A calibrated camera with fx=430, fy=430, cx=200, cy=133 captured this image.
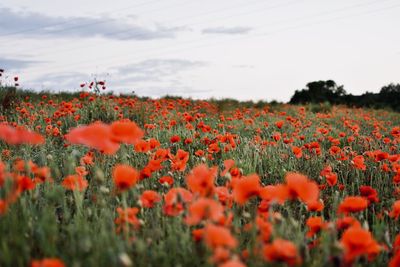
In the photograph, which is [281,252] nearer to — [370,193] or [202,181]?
[202,181]

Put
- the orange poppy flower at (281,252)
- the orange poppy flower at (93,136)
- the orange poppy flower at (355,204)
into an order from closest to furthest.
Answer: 1. the orange poppy flower at (281,252)
2. the orange poppy flower at (93,136)
3. the orange poppy flower at (355,204)

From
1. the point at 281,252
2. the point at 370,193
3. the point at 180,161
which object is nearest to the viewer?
the point at 281,252

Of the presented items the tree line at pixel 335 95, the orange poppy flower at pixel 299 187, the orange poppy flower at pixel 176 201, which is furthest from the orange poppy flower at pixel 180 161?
the tree line at pixel 335 95

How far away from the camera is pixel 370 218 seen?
3.54m

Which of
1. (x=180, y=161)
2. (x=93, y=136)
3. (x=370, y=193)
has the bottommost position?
(x=370, y=193)

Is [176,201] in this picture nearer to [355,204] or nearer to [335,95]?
[355,204]

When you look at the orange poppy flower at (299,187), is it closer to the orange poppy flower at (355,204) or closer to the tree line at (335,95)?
the orange poppy flower at (355,204)

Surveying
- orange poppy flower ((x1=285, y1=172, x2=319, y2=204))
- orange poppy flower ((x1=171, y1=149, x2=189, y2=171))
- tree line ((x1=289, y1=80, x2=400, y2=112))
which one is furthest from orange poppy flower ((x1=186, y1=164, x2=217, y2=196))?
tree line ((x1=289, y1=80, x2=400, y2=112))

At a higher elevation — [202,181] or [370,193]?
[202,181]

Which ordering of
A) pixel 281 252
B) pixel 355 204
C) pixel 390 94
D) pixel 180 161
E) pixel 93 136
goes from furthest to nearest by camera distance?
pixel 390 94, pixel 180 161, pixel 355 204, pixel 93 136, pixel 281 252

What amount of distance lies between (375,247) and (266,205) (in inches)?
23.4

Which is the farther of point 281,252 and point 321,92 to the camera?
point 321,92

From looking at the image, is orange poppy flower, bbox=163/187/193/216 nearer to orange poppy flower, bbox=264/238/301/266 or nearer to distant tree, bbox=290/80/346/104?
orange poppy flower, bbox=264/238/301/266

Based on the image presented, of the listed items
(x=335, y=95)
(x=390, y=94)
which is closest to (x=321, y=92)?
(x=335, y=95)
